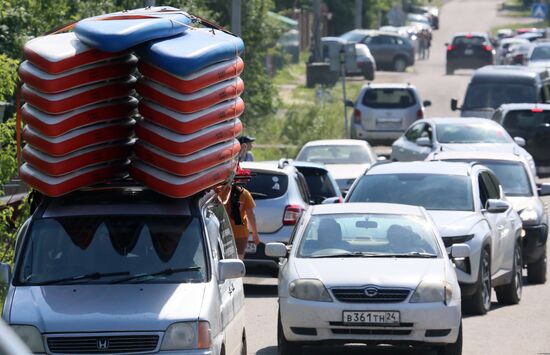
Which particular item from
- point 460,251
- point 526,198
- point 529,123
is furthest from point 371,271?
point 529,123

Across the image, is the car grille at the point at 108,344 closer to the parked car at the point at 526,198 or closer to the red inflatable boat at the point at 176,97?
the red inflatable boat at the point at 176,97

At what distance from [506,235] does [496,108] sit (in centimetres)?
1839

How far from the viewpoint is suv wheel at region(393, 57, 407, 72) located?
62866 millimetres

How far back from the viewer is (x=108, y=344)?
882cm

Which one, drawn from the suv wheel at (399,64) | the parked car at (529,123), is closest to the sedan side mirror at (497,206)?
the parked car at (529,123)

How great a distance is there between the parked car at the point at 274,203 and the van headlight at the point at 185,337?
794cm

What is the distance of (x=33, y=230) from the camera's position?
9859 mm

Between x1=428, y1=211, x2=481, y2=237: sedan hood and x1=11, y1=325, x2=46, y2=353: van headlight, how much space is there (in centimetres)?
672

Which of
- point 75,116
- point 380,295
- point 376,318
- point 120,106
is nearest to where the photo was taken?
point 75,116

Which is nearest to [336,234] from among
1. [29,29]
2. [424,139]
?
[29,29]

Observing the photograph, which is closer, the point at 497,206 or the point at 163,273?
the point at 163,273

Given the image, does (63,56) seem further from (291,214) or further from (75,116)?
(291,214)

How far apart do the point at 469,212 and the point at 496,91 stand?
64.0 feet

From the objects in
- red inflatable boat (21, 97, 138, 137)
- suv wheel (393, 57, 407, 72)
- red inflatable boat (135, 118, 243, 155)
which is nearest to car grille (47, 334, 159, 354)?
red inflatable boat (135, 118, 243, 155)
